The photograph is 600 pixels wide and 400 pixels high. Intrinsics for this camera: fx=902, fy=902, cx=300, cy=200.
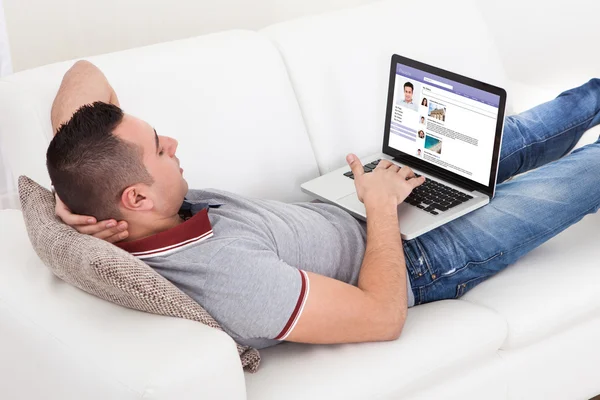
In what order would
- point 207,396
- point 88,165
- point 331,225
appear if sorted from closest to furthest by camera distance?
1. point 207,396
2. point 88,165
3. point 331,225

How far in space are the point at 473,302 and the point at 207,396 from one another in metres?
0.77

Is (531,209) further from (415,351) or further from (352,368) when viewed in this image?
(352,368)

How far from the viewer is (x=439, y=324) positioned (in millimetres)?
1878

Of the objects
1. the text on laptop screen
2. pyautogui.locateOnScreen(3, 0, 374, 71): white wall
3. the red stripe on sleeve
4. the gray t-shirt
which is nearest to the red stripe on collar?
the gray t-shirt

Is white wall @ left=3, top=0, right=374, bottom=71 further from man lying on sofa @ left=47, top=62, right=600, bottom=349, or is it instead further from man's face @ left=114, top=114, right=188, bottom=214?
man's face @ left=114, top=114, right=188, bottom=214

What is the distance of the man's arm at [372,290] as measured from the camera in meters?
1.65

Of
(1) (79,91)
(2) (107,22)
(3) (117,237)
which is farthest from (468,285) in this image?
(2) (107,22)

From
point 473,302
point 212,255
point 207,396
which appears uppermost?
point 212,255

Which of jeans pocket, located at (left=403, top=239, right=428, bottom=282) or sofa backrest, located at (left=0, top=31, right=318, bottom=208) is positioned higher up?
sofa backrest, located at (left=0, top=31, right=318, bottom=208)

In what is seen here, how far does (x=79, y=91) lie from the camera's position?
1.94m

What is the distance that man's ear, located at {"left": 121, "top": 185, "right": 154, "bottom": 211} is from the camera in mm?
1665

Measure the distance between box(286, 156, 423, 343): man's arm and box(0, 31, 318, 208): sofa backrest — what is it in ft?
0.92

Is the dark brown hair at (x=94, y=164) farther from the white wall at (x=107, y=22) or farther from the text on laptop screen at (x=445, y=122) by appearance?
the white wall at (x=107, y=22)

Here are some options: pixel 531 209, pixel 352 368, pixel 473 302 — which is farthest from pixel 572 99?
pixel 352 368
